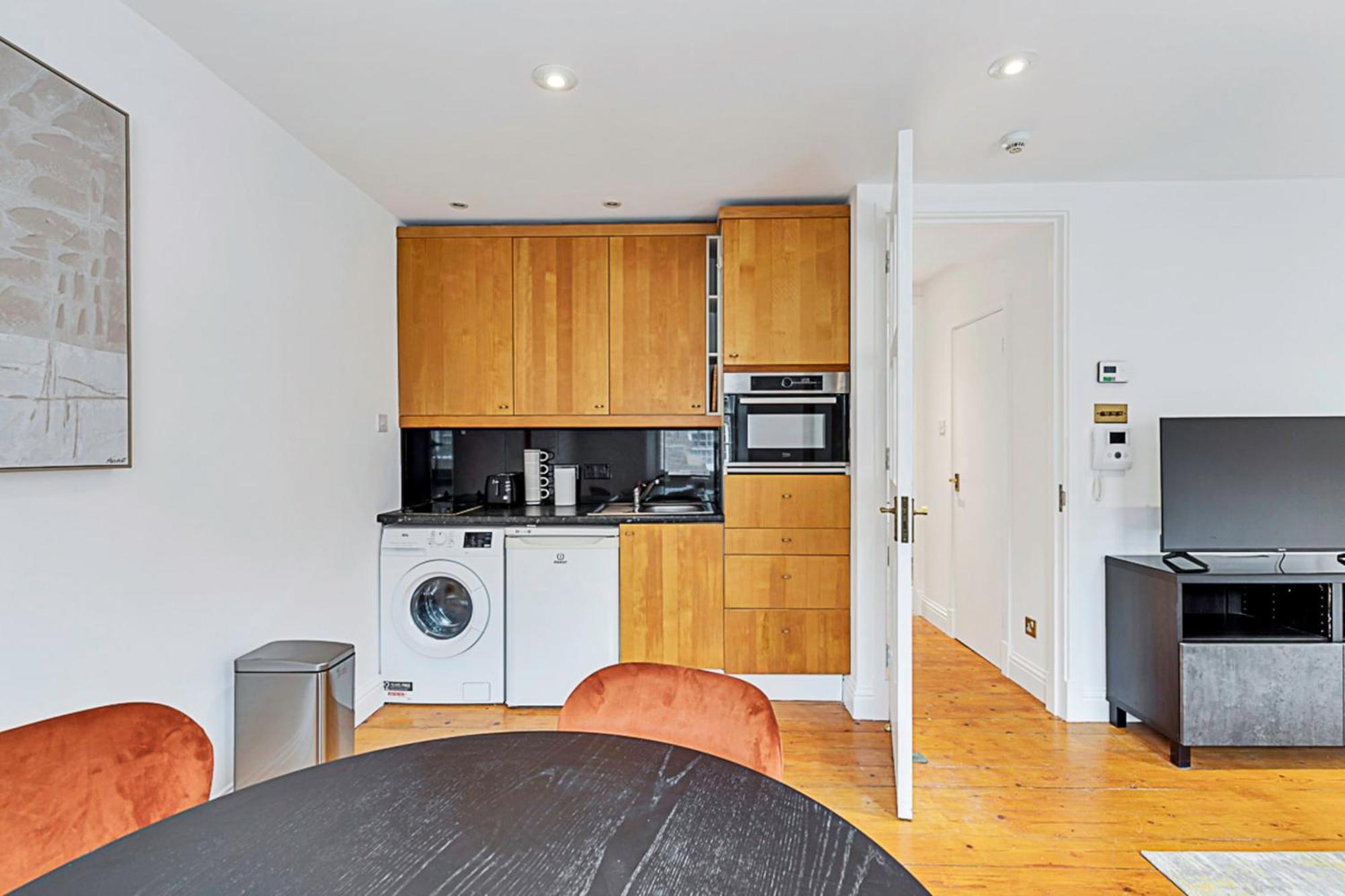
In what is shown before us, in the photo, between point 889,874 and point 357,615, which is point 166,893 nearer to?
point 889,874

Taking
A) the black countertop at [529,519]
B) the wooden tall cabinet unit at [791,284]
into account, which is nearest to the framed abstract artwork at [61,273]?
the black countertop at [529,519]

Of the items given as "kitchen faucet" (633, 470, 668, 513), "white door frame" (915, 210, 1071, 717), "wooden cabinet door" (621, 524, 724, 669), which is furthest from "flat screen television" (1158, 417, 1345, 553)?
"kitchen faucet" (633, 470, 668, 513)

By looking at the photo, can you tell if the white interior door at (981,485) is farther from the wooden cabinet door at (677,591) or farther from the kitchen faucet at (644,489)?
the kitchen faucet at (644,489)

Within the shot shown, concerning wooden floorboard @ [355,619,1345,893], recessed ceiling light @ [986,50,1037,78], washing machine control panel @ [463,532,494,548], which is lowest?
wooden floorboard @ [355,619,1345,893]

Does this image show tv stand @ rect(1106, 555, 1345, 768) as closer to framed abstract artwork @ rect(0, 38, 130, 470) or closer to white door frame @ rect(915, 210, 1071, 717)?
white door frame @ rect(915, 210, 1071, 717)

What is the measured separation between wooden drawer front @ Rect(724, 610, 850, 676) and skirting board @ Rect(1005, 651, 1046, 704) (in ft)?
3.09

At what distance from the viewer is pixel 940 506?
4906mm

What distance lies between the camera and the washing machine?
11.1ft

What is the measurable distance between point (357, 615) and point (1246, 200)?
4338mm

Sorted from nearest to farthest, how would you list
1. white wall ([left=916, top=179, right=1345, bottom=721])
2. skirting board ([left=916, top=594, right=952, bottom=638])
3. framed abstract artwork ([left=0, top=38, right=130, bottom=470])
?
1. framed abstract artwork ([left=0, top=38, right=130, bottom=470])
2. white wall ([left=916, top=179, right=1345, bottom=721])
3. skirting board ([left=916, top=594, right=952, bottom=638])

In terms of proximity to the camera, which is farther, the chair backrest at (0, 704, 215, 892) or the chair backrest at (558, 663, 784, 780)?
the chair backrest at (558, 663, 784, 780)

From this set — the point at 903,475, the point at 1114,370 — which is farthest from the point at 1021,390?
the point at 903,475

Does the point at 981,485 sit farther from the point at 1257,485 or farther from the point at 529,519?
the point at 529,519

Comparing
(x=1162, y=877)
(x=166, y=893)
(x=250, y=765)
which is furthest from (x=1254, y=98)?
(x=250, y=765)
